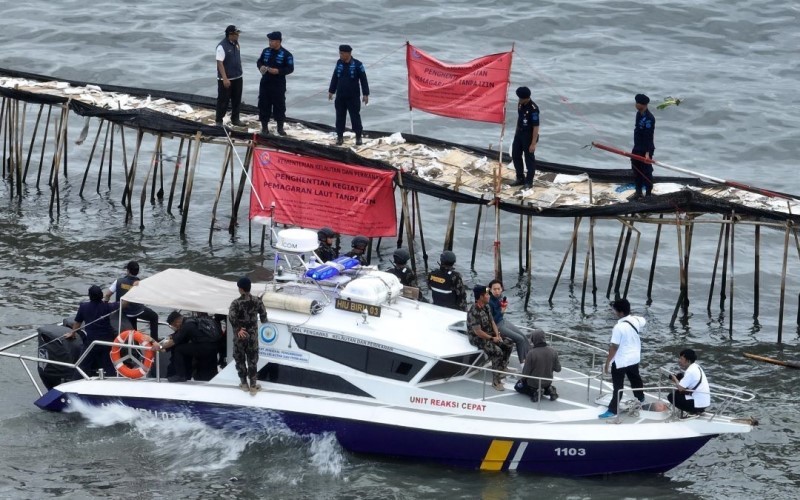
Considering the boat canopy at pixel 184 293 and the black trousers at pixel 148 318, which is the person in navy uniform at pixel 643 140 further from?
the black trousers at pixel 148 318

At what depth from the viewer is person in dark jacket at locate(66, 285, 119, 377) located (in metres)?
18.3

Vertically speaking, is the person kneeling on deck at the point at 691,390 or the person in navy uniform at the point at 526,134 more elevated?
the person in navy uniform at the point at 526,134

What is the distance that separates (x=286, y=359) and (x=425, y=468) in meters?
2.49

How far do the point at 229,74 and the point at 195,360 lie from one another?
8.75 metres

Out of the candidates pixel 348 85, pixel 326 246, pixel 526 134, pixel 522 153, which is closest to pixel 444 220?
pixel 348 85

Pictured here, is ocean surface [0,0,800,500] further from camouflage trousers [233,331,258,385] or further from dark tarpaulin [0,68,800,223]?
dark tarpaulin [0,68,800,223]

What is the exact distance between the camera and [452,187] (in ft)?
75.9

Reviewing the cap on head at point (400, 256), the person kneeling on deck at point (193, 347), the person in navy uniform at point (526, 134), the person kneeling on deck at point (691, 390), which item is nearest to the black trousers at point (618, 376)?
the person kneeling on deck at point (691, 390)

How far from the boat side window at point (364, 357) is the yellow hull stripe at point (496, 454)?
57.9 inches

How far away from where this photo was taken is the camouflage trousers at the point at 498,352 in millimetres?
16766

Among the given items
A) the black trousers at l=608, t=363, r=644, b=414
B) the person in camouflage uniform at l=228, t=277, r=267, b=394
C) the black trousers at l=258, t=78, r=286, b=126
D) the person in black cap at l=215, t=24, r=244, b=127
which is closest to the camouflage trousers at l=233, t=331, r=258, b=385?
the person in camouflage uniform at l=228, t=277, r=267, b=394

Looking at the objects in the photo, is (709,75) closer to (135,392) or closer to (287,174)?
(287,174)

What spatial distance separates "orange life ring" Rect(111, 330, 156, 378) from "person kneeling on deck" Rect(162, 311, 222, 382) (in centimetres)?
44

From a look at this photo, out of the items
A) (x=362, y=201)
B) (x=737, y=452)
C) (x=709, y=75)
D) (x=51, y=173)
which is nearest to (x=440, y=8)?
(x=709, y=75)
